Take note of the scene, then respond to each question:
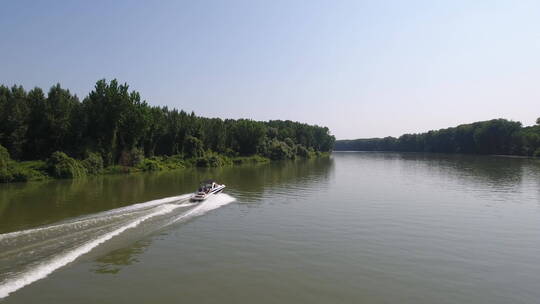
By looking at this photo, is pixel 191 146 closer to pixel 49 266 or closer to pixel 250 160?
pixel 250 160

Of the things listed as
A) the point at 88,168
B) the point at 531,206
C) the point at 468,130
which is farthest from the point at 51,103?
the point at 468,130

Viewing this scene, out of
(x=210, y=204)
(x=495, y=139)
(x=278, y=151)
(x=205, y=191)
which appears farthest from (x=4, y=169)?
(x=495, y=139)

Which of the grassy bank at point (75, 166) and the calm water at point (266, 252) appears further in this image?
the grassy bank at point (75, 166)

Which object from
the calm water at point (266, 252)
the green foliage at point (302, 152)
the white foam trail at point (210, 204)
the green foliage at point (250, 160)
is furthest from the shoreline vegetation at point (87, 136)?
the green foliage at point (302, 152)

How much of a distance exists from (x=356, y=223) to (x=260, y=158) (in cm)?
9360

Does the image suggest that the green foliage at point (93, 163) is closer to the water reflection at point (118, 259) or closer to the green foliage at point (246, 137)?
the water reflection at point (118, 259)

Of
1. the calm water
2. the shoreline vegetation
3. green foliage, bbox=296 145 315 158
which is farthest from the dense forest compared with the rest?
the calm water

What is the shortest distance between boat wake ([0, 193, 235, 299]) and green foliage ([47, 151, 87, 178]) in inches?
1214

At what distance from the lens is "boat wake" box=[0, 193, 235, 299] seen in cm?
1445

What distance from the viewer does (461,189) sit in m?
45.1

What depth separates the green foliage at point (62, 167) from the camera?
52.3 metres

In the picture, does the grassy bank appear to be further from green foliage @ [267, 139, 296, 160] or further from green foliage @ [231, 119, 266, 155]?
green foliage @ [267, 139, 296, 160]

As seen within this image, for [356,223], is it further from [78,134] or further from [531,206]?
[78,134]

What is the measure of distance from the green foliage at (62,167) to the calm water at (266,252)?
20.1 m
